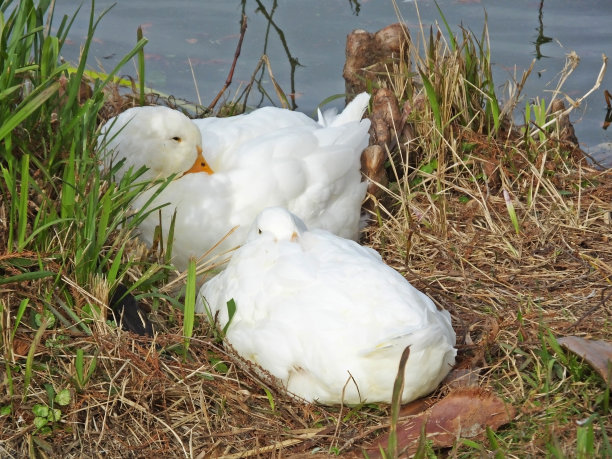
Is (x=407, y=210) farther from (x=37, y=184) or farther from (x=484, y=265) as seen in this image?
(x=37, y=184)

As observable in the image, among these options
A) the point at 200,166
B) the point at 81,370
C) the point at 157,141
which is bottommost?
the point at 81,370

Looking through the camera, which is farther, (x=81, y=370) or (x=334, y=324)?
(x=334, y=324)

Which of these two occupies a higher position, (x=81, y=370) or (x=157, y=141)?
(x=157, y=141)

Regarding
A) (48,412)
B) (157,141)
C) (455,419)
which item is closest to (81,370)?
(48,412)

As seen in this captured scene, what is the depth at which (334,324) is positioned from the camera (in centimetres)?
306

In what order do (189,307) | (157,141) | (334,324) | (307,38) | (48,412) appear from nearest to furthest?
(48,412), (334,324), (189,307), (157,141), (307,38)

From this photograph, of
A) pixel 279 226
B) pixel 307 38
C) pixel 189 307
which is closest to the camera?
pixel 189 307

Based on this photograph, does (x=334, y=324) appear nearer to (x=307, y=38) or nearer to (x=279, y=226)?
(x=279, y=226)

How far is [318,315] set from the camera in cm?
310

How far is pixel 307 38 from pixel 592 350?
177 inches

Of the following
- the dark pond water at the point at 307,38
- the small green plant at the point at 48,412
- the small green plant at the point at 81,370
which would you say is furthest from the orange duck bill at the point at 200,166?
the dark pond water at the point at 307,38

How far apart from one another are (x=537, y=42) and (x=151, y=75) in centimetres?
283

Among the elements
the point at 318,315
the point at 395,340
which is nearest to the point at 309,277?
the point at 318,315

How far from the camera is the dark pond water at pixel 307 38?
6586mm
